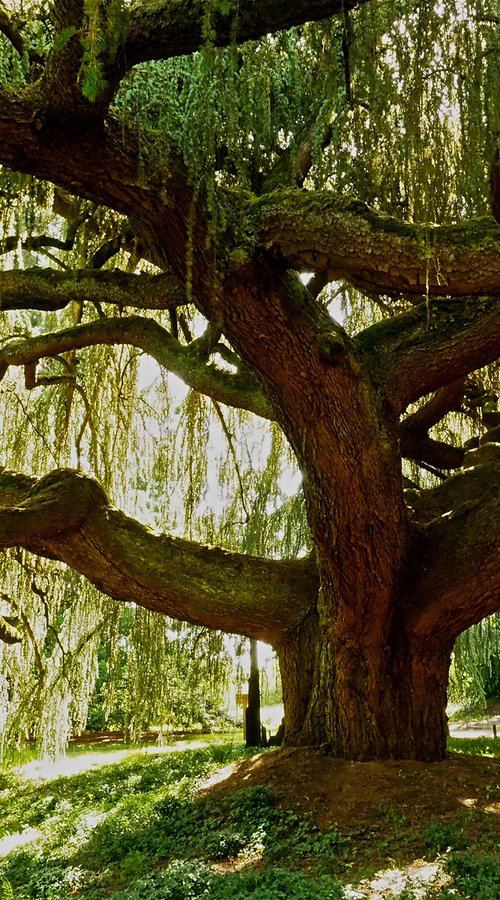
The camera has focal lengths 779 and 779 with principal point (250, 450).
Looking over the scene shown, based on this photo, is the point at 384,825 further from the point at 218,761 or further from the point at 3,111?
the point at 218,761

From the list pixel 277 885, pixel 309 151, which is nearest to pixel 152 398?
pixel 309 151

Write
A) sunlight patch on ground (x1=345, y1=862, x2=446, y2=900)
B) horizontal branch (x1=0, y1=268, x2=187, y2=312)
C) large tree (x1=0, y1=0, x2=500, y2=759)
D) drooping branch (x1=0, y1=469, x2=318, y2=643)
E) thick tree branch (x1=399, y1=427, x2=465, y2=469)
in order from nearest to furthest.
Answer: sunlight patch on ground (x1=345, y1=862, x2=446, y2=900) → large tree (x1=0, y1=0, x2=500, y2=759) → drooping branch (x1=0, y1=469, x2=318, y2=643) → horizontal branch (x1=0, y1=268, x2=187, y2=312) → thick tree branch (x1=399, y1=427, x2=465, y2=469)

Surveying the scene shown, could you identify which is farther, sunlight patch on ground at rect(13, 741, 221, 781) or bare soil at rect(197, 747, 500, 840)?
sunlight patch on ground at rect(13, 741, 221, 781)

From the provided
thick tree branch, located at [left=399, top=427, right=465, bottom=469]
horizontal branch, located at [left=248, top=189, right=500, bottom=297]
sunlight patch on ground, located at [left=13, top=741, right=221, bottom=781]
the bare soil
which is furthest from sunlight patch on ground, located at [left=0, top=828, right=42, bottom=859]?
horizontal branch, located at [left=248, top=189, right=500, bottom=297]

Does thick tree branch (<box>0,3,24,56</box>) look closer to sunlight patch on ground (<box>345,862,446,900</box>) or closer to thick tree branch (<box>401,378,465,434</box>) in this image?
thick tree branch (<box>401,378,465,434</box>)

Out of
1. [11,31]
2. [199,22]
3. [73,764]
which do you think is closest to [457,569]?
[199,22]

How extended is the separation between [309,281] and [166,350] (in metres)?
1.02

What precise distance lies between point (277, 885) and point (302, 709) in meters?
1.58

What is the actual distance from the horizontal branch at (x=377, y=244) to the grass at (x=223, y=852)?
2.01 m

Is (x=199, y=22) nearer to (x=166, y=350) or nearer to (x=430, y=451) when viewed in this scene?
(x=166, y=350)

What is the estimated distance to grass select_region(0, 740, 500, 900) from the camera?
2596 millimetres

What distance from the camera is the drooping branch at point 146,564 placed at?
3.96 m

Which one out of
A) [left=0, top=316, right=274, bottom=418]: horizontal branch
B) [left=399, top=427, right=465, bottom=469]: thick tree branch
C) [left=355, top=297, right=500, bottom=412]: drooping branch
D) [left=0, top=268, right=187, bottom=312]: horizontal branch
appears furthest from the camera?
[left=399, top=427, right=465, bottom=469]: thick tree branch

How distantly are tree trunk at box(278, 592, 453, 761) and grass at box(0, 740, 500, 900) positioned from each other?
48cm
